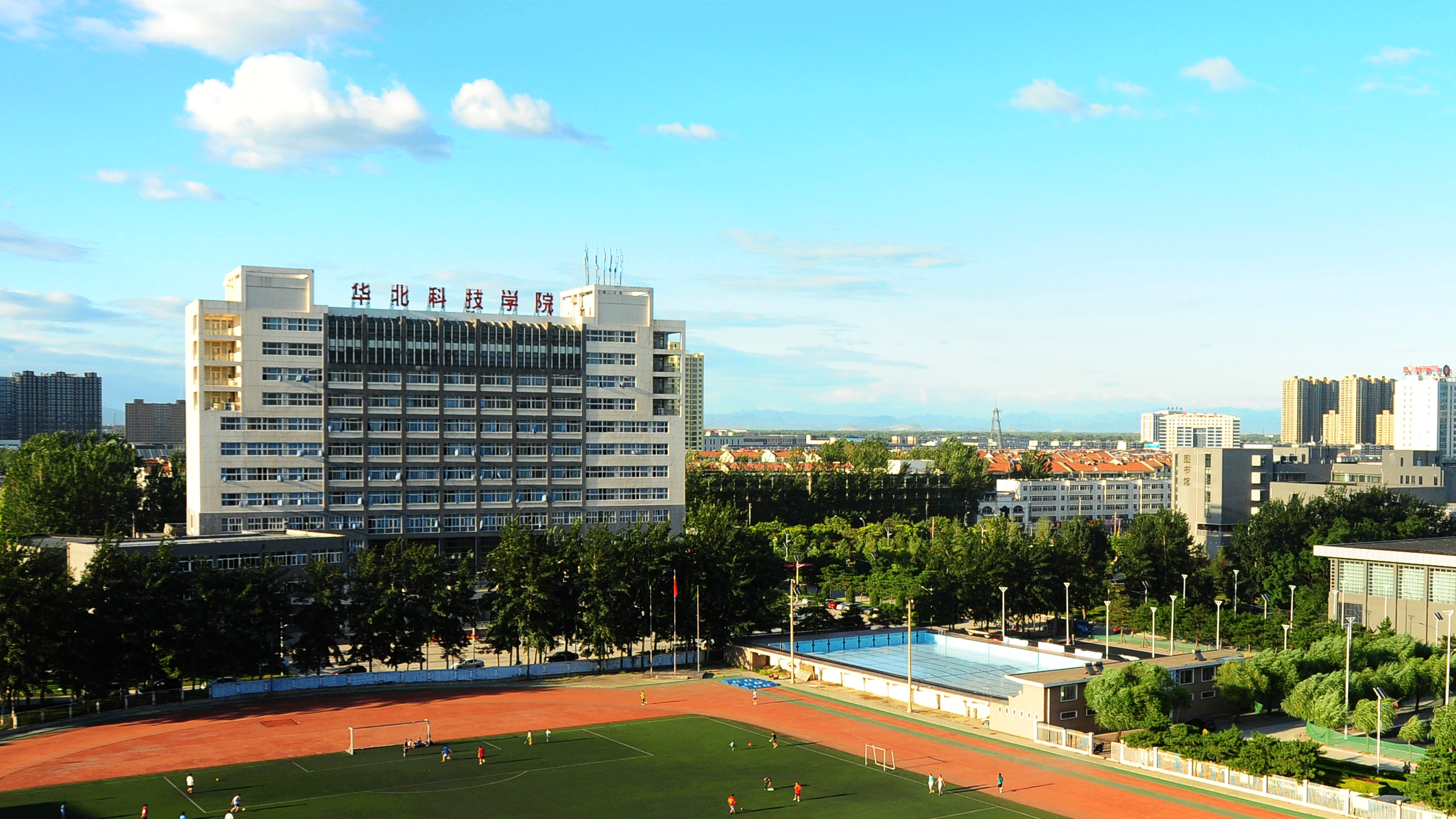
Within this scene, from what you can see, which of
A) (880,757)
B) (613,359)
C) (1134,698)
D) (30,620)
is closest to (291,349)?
(613,359)

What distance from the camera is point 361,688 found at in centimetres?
8875

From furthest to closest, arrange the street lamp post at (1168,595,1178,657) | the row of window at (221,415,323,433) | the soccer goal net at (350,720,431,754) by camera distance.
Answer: the row of window at (221,415,323,433), the street lamp post at (1168,595,1178,657), the soccer goal net at (350,720,431,754)

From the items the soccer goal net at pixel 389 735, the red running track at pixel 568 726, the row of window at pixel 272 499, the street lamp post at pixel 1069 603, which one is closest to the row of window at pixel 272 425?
the row of window at pixel 272 499

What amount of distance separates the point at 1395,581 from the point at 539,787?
70.8 m

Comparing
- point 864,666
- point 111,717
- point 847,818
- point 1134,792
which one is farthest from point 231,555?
point 1134,792

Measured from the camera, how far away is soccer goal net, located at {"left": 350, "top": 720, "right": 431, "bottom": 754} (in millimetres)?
71875

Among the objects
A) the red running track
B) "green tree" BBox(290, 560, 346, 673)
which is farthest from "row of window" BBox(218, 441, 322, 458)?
the red running track

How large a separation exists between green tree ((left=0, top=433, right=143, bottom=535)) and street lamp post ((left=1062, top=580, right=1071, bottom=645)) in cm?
9754

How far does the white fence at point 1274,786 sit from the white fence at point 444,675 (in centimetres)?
4117

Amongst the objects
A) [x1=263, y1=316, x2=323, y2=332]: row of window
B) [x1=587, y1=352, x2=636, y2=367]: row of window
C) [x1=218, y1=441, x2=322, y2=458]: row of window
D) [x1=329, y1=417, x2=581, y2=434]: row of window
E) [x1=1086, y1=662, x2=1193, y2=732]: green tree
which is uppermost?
[x1=263, y1=316, x2=323, y2=332]: row of window

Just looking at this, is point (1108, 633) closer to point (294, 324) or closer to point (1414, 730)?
point (1414, 730)

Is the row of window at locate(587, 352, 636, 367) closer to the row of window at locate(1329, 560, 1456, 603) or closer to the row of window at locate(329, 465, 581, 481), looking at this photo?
the row of window at locate(329, 465, 581, 481)

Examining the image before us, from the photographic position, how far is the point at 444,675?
302 ft

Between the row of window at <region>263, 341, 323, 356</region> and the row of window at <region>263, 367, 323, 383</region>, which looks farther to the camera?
the row of window at <region>263, 367, 323, 383</region>
